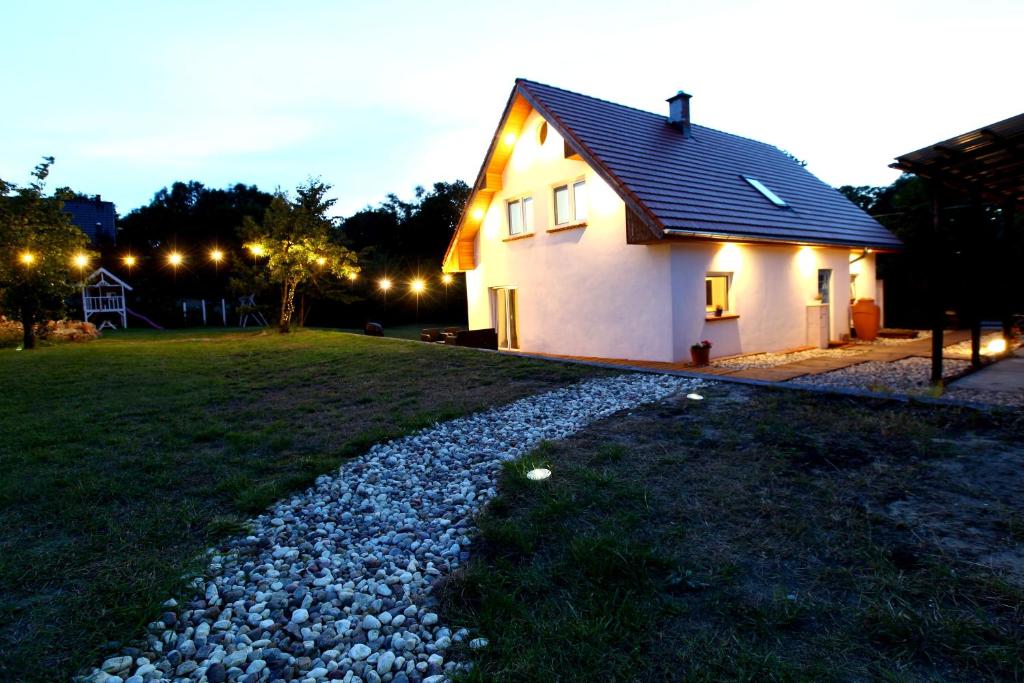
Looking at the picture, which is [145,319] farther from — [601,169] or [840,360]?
[840,360]

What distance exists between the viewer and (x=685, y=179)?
39.3 feet

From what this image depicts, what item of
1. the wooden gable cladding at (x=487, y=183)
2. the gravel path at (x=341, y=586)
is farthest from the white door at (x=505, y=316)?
the gravel path at (x=341, y=586)

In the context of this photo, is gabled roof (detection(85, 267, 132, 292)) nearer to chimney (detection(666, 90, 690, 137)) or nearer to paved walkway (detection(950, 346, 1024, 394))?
chimney (detection(666, 90, 690, 137))

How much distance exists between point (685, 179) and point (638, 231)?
2.77 meters

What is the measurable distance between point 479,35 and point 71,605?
1578 cm

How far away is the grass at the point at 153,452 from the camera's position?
2.56 metres

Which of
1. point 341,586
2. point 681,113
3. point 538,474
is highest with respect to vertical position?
point 681,113

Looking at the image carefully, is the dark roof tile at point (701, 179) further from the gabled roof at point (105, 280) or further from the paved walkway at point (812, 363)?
the gabled roof at point (105, 280)

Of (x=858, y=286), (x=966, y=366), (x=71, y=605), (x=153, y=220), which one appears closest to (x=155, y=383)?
(x=71, y=605)

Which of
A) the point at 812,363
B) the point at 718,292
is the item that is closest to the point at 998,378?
the point at 812,363

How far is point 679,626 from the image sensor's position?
2279 millimetres

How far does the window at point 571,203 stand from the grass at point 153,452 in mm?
4226

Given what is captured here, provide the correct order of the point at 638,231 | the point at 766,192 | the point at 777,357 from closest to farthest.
→ the point at 638,231 → the point at 777,357 → the point at 766,192

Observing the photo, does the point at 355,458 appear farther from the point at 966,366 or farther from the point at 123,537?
the point at 966,366
